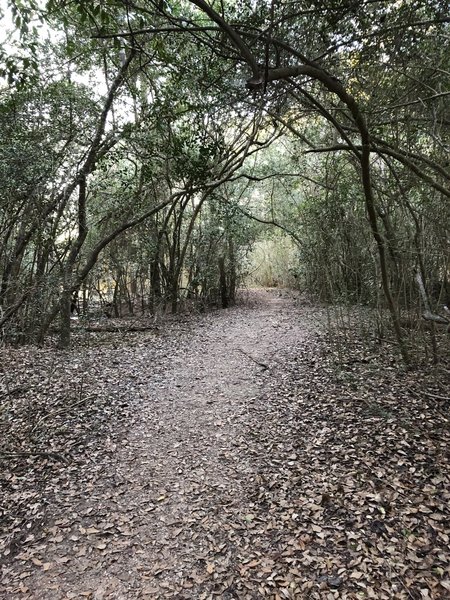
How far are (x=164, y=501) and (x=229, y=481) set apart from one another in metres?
0.58

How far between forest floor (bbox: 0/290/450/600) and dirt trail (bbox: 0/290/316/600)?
0.01 metres

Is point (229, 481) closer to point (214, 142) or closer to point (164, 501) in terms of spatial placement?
point (164, 501)

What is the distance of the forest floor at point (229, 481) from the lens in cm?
248

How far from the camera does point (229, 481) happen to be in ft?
11.0

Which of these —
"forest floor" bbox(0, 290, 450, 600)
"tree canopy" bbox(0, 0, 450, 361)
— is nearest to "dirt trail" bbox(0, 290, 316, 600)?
"forest floor" bbox(0, 290, 450, 600)

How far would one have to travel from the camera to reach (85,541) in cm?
281

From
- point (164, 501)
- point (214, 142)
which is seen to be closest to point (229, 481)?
point (164, 501)

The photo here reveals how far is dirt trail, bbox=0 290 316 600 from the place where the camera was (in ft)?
8.27

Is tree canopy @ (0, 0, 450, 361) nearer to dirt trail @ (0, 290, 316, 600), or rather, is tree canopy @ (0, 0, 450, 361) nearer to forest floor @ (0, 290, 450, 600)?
forest floor @ (0, 290, 450, 600)

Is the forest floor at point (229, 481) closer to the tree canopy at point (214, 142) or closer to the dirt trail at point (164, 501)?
the dirt trail at point (164, 501)

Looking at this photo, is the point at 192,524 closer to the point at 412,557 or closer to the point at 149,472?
the point at 149,472

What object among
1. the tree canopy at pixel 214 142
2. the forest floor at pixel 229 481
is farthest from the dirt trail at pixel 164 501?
the tree canopy at pixel 214 142

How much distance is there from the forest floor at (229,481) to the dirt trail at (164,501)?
0.04 feet

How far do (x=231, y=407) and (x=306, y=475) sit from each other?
1485 mm
